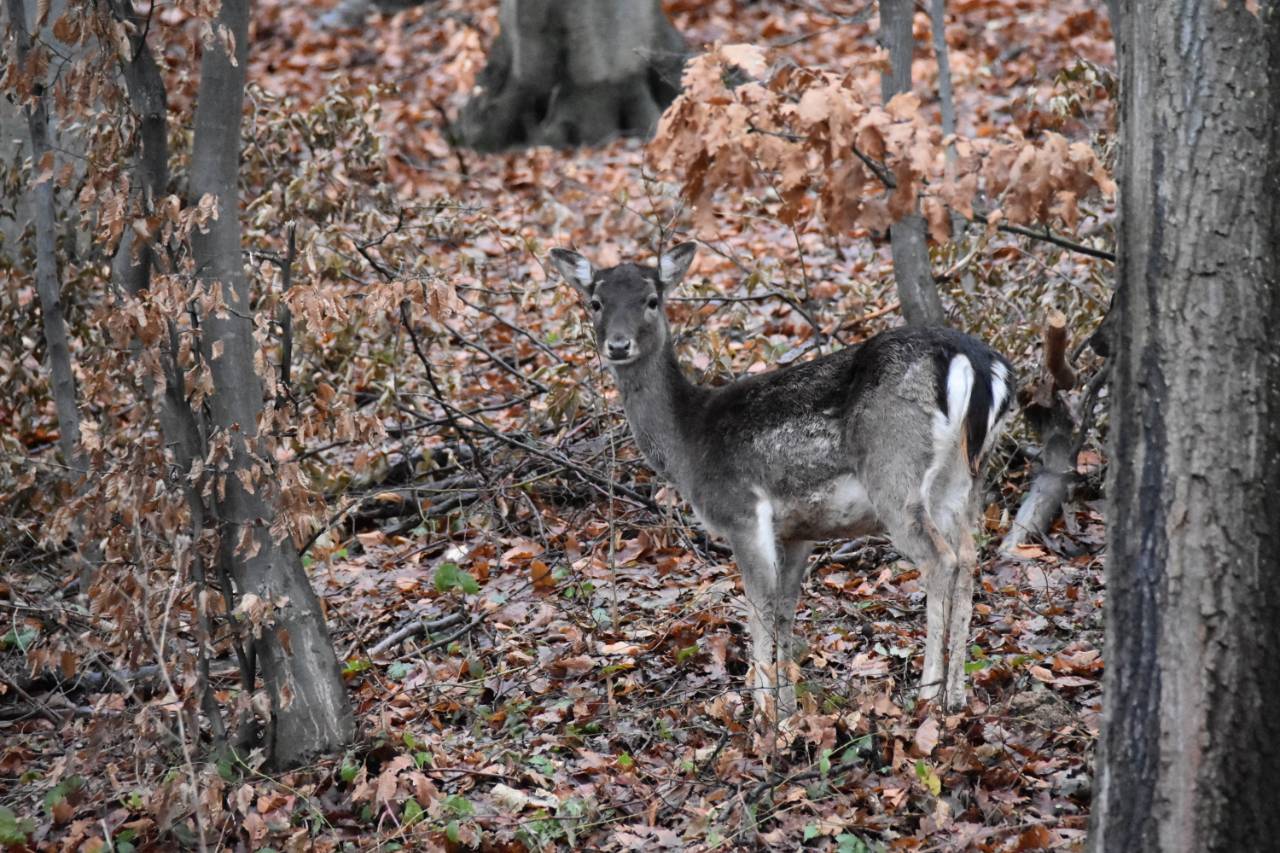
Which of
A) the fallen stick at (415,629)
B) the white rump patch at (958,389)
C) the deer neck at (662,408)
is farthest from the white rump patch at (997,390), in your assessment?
the fallen stick at (415,629)

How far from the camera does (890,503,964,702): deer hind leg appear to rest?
588 centimetres

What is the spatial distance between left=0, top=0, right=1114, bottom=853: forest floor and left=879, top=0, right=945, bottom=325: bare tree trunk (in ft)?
1.43

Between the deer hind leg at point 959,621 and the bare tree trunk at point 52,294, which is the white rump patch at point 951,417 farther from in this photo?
the bare tree trunk at point 52,294

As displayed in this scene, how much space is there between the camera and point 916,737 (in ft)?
17.5

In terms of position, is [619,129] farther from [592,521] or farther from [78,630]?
[78,630]

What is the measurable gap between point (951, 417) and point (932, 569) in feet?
2.06

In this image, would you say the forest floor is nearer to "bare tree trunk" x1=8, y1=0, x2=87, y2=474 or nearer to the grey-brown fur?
the grey-brown fur

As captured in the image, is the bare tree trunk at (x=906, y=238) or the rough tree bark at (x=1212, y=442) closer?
the rough tree bark at (x=1212, y=442)

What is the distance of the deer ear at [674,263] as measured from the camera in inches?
281

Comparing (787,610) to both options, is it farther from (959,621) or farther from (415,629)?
(415,629)

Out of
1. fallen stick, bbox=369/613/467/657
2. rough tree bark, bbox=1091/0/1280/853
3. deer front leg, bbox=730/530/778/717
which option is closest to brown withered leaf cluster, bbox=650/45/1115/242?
rough tree bark, bbox=1091/0/1280/853

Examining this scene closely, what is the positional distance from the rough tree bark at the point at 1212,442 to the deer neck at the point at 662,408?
10.1ft

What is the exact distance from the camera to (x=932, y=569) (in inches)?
233

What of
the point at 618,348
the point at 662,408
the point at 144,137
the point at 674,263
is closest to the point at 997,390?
the point at 662,408
